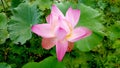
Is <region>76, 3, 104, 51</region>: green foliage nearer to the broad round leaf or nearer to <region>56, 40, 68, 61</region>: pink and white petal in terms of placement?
the broad round leaf

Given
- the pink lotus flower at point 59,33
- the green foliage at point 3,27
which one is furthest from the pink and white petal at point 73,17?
the green foliage at point 3,27

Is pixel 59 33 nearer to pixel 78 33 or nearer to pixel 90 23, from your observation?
pixel 78 33

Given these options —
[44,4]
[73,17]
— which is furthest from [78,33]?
[44,4]

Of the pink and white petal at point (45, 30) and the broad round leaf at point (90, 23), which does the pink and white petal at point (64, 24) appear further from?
the broad round leaf at point (90, 23)

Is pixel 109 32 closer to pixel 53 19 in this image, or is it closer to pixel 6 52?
→ pixel 6 52

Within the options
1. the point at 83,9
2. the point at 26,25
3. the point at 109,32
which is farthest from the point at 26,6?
the point at 109,32

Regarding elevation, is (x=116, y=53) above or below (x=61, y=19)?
below

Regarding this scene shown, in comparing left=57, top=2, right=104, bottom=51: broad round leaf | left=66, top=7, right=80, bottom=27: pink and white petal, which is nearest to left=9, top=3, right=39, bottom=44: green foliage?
left=57, top=2, right=104, bottom=51: broad round leaf
